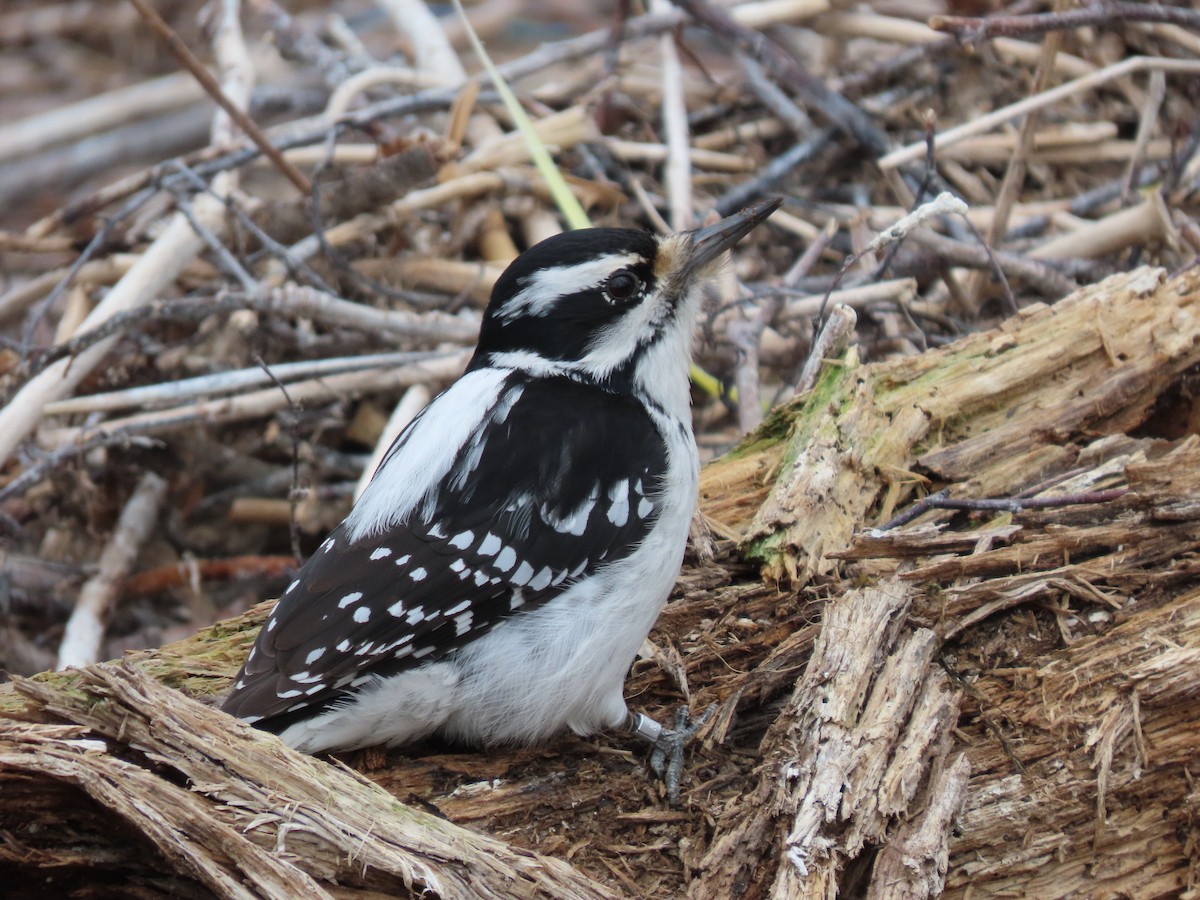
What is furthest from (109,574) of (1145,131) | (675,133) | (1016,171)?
(1145,131)

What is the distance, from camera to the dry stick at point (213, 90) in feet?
15.3

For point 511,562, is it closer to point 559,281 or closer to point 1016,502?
point 559,281

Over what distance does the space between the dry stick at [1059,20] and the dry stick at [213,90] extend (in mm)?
2466

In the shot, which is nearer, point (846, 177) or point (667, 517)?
point (667, 517)

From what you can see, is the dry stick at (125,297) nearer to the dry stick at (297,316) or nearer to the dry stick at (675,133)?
the dry stick at (297,316)

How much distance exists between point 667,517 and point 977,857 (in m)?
1.05

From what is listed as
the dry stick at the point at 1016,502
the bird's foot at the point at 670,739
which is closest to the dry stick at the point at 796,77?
the dry stick at the point at 1016,502

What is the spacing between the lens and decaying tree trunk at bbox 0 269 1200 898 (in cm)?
259

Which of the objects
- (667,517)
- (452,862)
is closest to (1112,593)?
(667,517)

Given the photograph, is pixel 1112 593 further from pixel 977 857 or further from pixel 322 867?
pixel 322 867

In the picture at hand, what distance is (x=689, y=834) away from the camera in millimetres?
2973

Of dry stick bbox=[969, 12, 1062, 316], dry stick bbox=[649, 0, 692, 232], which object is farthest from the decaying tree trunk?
dry stick bbox=[649, 0, 692, 232]

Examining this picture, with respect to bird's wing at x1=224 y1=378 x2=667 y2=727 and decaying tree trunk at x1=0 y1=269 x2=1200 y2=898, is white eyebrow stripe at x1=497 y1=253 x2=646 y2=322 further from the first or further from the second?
decaying tree trunk at x1=0 y1=269 x2=1200 y2=898

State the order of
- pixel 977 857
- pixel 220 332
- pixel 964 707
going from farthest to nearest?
1. pixel 220 332
2. pixel 964 707
3. pixel 977 857
